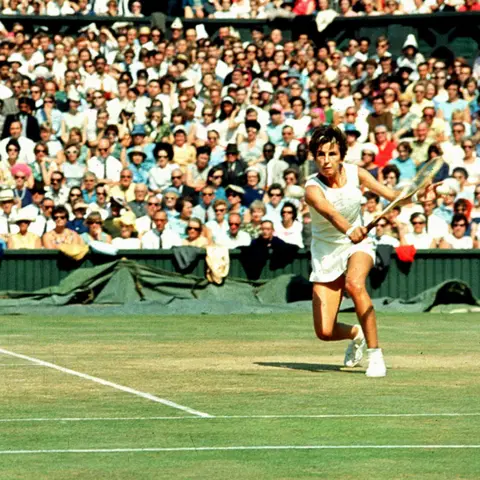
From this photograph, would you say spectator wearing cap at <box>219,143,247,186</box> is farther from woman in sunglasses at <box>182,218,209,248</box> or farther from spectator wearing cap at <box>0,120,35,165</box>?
spectator wearing cap at <box>0,120,35,165</box>

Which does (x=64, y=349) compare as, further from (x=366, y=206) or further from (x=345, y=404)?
(x=366, y=206)

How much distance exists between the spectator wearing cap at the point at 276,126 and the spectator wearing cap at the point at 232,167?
45.2 inches

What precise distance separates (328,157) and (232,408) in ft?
8.61

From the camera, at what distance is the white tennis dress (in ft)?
38.1

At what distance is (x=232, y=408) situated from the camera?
963cm

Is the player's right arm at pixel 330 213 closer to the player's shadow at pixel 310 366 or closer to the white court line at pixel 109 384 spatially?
the player's shadow at pixel 310 366

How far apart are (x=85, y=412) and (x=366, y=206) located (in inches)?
498

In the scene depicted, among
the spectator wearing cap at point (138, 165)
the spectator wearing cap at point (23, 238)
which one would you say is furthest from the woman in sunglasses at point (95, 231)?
the spectator wearing cap at point (138, 165)

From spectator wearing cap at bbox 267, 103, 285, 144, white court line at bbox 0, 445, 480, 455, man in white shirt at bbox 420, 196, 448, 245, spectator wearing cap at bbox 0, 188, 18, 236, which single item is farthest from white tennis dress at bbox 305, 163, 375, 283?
spectator wearing cap at bbox 267, 103, 285, 144

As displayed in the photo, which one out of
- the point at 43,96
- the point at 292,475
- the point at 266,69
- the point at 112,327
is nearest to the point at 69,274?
the point at 112,327

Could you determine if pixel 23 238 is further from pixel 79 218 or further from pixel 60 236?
pixel 79 218

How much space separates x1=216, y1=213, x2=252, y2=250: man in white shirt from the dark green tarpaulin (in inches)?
28.9

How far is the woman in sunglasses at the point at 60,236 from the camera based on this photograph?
21062 millimetres

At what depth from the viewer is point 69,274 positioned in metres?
21.0
